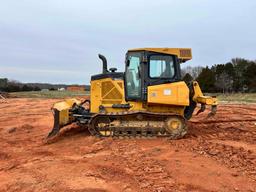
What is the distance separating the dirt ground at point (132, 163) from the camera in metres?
6.53

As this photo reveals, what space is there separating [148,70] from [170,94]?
972mm

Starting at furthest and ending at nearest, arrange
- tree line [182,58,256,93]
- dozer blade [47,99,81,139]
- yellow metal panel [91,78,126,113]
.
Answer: tree line [182,58,256,93] → yellow metal panel [91,78,126,113] → dozer blade [47,99,81,139]

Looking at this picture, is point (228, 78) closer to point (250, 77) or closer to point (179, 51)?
point (250, 77)

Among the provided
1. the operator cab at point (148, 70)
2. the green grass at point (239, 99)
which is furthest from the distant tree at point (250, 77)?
the operator cab at point (148, 70)

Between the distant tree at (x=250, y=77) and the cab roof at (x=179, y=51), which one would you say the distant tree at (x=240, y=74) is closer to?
the distant tree at (x=250, y=77)

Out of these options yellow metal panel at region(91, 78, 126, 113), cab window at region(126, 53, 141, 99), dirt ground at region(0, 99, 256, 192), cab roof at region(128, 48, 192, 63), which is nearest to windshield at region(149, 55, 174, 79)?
cab roof at region(128, 48, 192, 63)

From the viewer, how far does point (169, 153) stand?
8.66m

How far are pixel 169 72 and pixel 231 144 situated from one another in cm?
279

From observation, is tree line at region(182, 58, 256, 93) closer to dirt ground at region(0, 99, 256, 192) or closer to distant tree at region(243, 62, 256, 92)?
distant tree at region(243, 62, 256, 92)

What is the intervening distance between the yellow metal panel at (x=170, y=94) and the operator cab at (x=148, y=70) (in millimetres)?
207

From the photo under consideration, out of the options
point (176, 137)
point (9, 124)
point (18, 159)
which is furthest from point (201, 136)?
point (9, 124)

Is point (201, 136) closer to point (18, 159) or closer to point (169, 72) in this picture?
point (169, 72)

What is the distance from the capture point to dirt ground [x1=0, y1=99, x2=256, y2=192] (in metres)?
6.53

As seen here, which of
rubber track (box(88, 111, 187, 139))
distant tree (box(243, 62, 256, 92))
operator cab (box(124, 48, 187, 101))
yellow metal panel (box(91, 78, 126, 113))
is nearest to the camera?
rubber track (box(88, 111, 187, 139))
